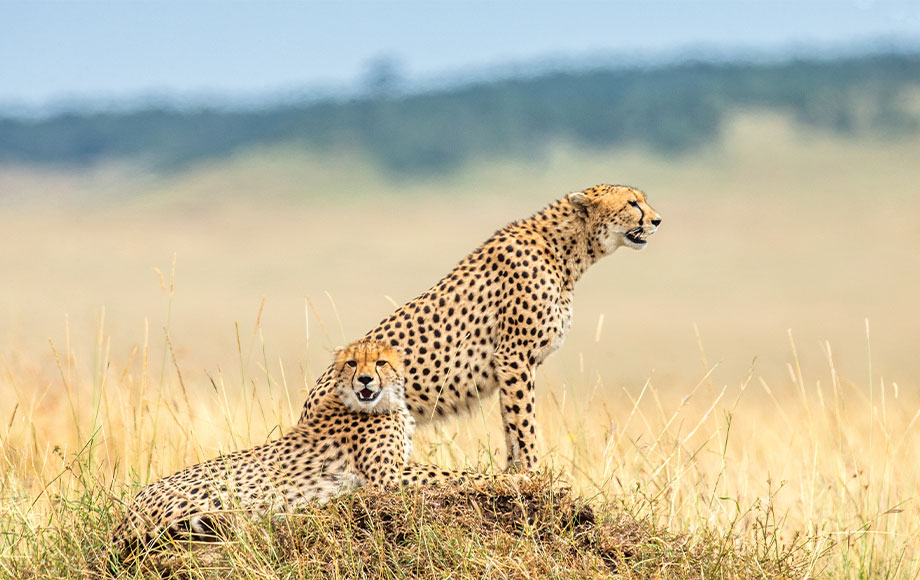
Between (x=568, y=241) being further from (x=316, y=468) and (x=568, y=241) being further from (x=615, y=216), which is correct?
(x=316, y=468)

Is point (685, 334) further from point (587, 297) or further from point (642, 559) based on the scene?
point (642, 559)

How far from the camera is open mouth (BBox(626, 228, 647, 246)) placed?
528 cm

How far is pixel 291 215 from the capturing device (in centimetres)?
8481

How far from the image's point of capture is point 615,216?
5301mm

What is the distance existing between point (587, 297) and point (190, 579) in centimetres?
6451

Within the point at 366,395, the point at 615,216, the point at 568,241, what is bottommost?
the point at 366,395

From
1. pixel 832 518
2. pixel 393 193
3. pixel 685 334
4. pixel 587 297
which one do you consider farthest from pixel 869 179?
pixel 832 518

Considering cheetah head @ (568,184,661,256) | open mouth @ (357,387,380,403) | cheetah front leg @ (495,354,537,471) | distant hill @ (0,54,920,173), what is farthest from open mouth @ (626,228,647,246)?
distant hill @ (0,54,920,173)

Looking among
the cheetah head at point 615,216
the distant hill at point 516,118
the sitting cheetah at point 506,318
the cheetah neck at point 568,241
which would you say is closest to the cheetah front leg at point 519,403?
the sitting cheetah at point 506,318

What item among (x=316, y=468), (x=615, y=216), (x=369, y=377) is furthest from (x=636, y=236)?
(x=316, y=468)

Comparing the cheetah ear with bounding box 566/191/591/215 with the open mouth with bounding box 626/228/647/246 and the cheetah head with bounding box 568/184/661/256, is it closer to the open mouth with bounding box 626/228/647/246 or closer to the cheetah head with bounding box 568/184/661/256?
Result: the cheetah head with bounding box 568/184/661/256

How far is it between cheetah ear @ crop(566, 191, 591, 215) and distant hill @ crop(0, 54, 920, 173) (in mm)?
80891

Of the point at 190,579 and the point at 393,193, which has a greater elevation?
the point at 190,579

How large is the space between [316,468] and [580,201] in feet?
5.87
